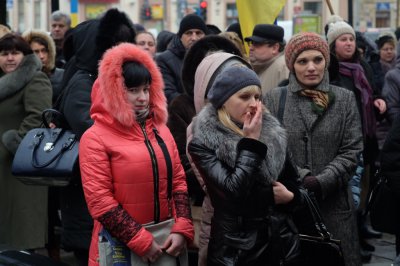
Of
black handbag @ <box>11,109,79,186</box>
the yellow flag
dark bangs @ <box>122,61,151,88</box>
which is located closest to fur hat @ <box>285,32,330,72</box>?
dark bangs @ <box>122,61,151,88</box>

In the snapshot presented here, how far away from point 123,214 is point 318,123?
5.02 ft

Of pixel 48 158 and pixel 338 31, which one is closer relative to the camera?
pixel 48 158

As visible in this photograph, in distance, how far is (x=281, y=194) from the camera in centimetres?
413

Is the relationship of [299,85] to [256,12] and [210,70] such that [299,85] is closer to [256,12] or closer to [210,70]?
[210,70]

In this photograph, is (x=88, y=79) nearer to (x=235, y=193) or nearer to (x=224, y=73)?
(x=224, y=73)

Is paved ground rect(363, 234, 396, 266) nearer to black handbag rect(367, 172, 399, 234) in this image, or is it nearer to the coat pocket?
black handbag rect(367, 172, 399, 234)

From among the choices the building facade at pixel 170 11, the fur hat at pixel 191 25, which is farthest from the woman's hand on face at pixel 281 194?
the building facade at pixel 170 11

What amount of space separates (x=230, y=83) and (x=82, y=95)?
5.08 feet

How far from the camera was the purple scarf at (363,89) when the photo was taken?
7.56 metres

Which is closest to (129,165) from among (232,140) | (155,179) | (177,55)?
(155,179)

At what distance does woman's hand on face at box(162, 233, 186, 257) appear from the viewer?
4.36 metres

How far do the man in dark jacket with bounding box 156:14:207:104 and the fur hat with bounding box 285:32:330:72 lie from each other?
186 cm

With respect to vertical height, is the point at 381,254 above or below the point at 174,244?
below

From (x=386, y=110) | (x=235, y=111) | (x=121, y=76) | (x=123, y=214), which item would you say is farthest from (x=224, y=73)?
(x=386, y=110)
